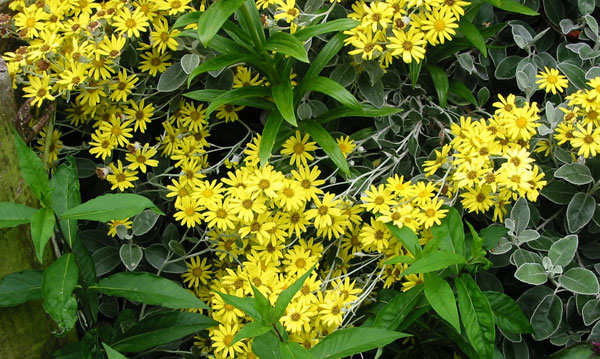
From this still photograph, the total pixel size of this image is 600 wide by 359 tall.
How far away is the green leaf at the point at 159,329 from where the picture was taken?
1758 millimetres

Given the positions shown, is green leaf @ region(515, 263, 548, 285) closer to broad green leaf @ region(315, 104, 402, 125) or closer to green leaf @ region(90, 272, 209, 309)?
broad green leaf @ region(315, 104, 402, 125)

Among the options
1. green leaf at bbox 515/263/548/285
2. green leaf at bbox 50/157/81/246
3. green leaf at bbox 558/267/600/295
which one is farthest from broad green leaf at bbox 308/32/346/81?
green leaf at bbox 558/267/600/295

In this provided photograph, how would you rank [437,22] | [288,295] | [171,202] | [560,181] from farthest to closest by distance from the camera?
1. [171,202]
2. [560,181]
3. [437,22]
4. [288,295]

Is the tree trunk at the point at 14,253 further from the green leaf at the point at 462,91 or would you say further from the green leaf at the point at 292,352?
the green leaf at the point at 462,91

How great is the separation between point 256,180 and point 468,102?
800 mm

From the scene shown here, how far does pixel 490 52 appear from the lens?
2.29 meters

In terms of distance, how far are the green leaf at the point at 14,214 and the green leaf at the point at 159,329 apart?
43cm

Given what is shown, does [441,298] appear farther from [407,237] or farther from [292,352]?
[292,352]

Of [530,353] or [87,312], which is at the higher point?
[87,312]

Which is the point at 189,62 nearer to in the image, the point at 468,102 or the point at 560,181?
the point at 468,102

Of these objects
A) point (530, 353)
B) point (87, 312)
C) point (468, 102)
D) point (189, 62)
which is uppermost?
point (189, 62)

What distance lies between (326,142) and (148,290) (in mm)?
620

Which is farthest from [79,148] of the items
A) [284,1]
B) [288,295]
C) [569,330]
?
[569,330]

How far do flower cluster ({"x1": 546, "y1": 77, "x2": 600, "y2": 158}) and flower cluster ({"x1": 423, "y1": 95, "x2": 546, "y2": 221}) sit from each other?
0.10 meters
